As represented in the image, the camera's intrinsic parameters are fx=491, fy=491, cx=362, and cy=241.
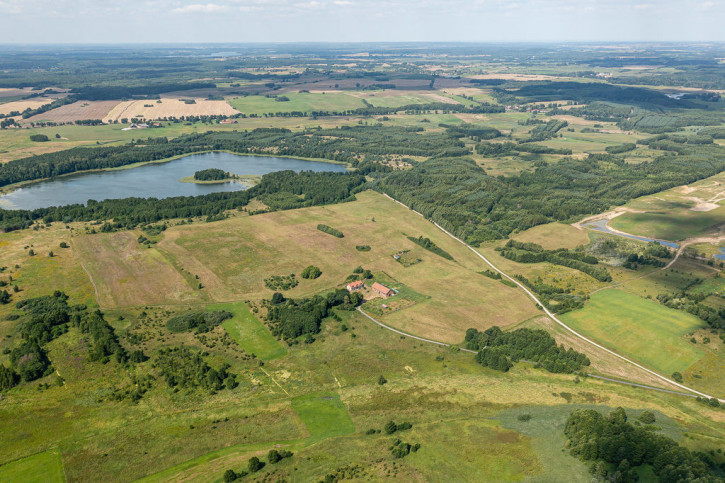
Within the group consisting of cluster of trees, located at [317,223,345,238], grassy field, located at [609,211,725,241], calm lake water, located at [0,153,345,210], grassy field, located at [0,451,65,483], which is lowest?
grassy field, located at [0,451,65,483]

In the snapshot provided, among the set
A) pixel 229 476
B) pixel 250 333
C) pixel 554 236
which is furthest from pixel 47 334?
pixel 554 236

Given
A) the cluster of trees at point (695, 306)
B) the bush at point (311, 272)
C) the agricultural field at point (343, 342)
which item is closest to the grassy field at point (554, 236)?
the agricultural field at point (343, 342)

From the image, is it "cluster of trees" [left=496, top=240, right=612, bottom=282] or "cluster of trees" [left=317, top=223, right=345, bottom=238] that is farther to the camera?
"cluster of trees" [left=317, top=223, right=345, bottom=238]

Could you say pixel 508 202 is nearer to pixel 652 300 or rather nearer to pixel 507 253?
pixel 507 253

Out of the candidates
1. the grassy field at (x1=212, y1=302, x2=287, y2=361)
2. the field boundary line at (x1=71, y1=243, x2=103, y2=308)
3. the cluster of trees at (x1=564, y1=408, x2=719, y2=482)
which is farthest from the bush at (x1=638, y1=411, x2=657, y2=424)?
the field boundary line at (x1=71, y1=243, x2=103, y2=308)

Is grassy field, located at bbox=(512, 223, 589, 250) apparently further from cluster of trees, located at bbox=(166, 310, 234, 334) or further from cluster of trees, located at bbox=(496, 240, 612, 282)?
cluster of trees, located at bbox=(166, 310, 234, 334)

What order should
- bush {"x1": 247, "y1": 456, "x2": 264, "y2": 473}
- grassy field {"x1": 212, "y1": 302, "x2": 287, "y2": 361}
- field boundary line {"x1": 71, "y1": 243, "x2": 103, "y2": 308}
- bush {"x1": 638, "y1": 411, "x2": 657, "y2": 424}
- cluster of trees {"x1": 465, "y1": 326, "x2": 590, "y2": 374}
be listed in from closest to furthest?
bush {"x1": 247, "y1": 456, "x2": 264, "y2": 473} < bush {"x1": 638, "y1": 411, "x2": 657, "y2": 424} < cluster of trees {"x1": 465, "y1": 326, "x2": 590, "y2": 374} < grassy field {"x1": 212, "y1": 302, "x2": 287, "y2": 361} < field boundary line {"x1": 71, "y1": 243, "x2": 103, "y2": 308}

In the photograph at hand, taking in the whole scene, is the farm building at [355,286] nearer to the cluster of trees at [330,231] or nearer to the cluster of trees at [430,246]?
the cluster of trees at [430,246]

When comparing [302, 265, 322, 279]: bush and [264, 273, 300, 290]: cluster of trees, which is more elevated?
[302, 265, 322, 279]: bush
